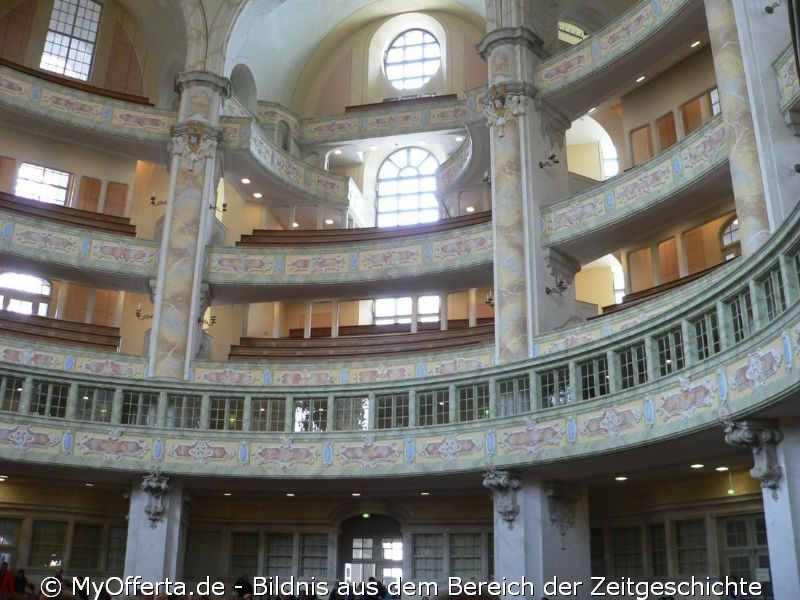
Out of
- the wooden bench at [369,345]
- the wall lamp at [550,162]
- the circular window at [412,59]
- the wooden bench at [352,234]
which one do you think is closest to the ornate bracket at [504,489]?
the wooden bench at [369,345]

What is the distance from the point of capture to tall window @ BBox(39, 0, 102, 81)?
1389 inches

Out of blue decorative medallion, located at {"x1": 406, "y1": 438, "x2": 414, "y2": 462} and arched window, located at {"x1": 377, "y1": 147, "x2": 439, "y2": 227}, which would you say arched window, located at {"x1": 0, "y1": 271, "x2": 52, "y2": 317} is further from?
blue decorative medallion, located at {"x1": 406, "y1": 438, "x2": 414, "y2": 462}

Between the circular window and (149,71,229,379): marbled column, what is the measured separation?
11336 millimetres

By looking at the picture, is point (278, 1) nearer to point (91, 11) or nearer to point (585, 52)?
point (91, 11)

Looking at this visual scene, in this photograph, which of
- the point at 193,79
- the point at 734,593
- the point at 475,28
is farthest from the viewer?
the point at 475,28

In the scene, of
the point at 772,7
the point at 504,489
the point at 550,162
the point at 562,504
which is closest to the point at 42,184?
the point at 550,162

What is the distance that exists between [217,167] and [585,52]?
12787mm

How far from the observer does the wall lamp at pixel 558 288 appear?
24922 mm

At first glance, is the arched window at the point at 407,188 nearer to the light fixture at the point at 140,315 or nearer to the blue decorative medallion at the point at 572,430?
the light fixture at the point at 140,315

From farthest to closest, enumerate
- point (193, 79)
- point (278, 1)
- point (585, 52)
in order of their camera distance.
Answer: point (278, 1) < point (193, 79) < point (585, 52)

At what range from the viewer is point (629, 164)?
98.0 feet

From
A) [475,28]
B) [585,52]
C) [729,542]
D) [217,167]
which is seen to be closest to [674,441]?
[729,542]

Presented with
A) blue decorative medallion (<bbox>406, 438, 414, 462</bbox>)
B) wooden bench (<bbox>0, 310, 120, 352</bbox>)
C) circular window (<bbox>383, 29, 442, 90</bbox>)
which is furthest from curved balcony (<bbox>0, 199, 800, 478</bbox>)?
circular window (<bbox>383, 29, 442, 90</bbox>)

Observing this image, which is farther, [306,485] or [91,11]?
[91,11]
